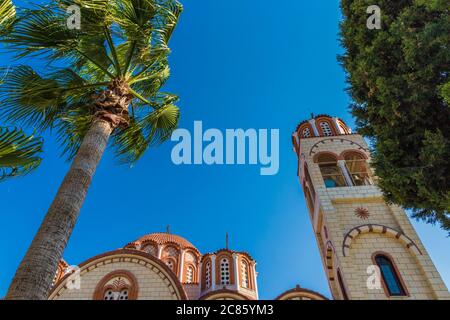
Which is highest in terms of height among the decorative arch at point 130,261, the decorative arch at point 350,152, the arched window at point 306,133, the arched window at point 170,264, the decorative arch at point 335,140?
the arched window at point 306,133

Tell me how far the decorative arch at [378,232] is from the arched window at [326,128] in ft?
25.3

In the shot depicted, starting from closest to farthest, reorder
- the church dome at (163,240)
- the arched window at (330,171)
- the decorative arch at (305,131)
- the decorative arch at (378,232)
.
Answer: the decorative arch at (378,232)
the arched window at (330,171)
the decorative arch at (305,131)
the church dome at (163,240)

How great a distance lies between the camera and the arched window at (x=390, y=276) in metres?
12.0

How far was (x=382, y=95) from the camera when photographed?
6902 millimetres

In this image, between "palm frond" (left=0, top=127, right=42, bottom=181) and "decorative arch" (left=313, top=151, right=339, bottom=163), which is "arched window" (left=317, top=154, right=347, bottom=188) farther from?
"palm frond" (left=0, top=127, right=42, bottom=181)

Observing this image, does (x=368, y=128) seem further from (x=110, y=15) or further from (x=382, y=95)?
(x=110, y=15)

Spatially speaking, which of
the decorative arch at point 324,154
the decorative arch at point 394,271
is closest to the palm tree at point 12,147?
the decorative arch at point 394,271

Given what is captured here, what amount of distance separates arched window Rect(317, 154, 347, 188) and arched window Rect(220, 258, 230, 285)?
986cm

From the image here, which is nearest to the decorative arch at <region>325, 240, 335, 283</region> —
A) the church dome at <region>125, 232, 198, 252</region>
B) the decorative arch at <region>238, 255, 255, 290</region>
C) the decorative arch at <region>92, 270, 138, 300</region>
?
the decorative arch at <region>238, 255, 255, 290</region>

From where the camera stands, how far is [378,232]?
13.8 metres

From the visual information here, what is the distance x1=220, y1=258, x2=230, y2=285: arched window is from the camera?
2125 cm

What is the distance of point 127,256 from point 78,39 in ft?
39.4

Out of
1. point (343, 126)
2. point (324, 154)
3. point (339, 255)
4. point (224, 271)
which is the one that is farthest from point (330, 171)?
point (224, 271)

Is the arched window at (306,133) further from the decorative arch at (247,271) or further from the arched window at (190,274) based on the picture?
the arched window at (190,274)
